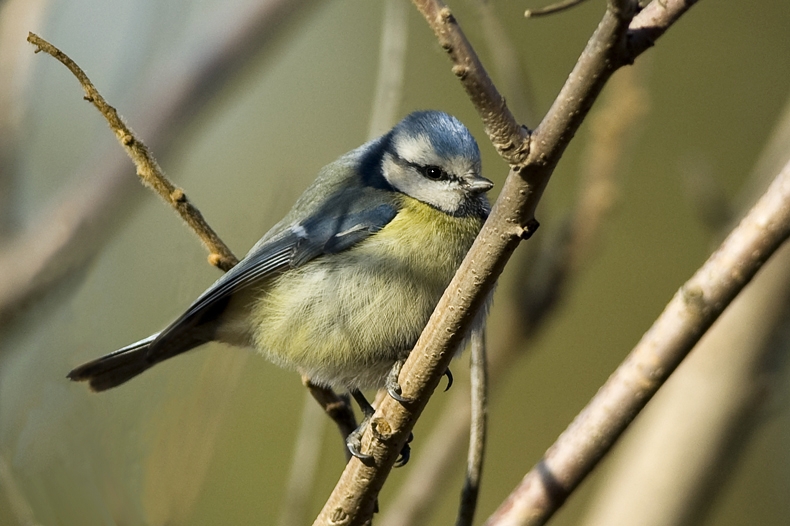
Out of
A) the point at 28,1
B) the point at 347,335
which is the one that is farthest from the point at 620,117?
the point at 28,1

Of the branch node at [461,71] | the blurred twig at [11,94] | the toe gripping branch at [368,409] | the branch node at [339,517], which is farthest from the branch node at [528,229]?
the blurred twig at [11,94]

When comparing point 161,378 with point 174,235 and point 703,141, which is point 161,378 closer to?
point 174,235

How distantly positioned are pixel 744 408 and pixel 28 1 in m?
2.17

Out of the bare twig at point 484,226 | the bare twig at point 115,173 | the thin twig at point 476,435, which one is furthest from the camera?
the bare twig at point 115,173

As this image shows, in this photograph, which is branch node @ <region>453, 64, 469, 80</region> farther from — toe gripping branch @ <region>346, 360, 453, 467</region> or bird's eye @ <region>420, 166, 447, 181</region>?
bird's eye @ <region>420, 166, 447, 181</region>

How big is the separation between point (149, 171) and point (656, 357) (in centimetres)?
95

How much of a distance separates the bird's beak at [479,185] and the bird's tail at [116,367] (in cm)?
81

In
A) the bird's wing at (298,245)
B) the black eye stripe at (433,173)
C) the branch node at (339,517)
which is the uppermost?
the bird's wing at (298,245)

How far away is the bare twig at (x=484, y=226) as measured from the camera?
2.98 feet

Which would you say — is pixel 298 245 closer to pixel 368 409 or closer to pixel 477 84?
pixel 368 409

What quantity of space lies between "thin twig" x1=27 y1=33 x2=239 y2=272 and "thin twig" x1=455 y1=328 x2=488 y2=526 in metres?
0.55

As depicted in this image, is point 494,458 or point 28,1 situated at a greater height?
point 28,1

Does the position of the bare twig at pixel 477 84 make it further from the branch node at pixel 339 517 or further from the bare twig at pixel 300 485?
the bare twig at pixel 300 485

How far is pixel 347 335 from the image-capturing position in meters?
1.76
